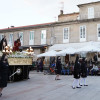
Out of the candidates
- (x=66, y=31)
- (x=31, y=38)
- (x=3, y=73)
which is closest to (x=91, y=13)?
(x=66, y=31)

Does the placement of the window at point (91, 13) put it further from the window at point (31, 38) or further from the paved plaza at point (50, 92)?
the paved plaza at point (50, 92)

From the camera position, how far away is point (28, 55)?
14344 mm

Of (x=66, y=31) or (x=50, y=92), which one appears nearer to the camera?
(x=50, y=92)

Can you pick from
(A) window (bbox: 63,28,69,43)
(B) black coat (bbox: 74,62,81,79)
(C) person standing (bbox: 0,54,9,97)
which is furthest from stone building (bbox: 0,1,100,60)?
(C) person standing (bbox: 0,54,9,97)

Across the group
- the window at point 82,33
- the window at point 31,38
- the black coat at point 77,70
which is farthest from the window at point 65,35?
the black coat at point 77,70

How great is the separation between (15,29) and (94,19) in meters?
14.2

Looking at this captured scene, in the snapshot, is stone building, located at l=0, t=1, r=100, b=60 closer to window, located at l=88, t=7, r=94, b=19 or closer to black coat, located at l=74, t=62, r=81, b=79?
window, located at l=88, t=7, r=94, b=19

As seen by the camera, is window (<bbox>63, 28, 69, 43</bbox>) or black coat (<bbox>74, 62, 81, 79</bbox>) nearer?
black coat (<bbox>74, 62, 81, 79</bbox>)

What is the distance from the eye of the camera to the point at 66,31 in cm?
2772

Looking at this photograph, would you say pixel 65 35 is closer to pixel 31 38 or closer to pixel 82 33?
pixel 82 33

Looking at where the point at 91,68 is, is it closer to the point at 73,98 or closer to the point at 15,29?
the point at 73,98

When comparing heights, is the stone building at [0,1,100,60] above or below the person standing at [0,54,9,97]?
above

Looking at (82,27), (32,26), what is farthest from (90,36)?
(32,26)

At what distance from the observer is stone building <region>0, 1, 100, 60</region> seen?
25.8m
